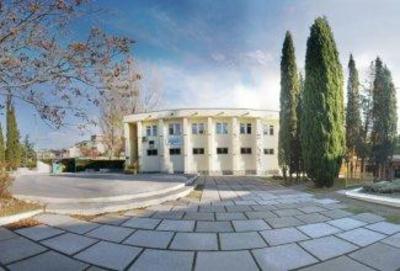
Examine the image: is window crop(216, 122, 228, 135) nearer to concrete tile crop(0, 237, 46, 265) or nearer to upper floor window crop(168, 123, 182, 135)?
upper floor window crop(168, 123, 182, 135)

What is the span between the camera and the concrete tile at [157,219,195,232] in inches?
241

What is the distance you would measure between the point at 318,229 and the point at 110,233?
13.9ft

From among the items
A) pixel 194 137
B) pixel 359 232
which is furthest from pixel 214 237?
pixel 194 137

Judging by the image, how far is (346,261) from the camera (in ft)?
14.3

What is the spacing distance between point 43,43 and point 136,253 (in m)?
5.79

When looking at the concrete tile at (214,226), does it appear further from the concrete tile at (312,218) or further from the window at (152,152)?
the window at (152,152)

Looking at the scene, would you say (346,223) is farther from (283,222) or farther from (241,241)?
(241,241)

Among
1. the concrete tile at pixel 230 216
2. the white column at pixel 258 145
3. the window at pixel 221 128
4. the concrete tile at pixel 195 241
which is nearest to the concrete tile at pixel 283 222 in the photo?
the concrete tile at pixel 230 216

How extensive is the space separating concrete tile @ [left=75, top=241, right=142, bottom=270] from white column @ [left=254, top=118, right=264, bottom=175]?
25.2 meters

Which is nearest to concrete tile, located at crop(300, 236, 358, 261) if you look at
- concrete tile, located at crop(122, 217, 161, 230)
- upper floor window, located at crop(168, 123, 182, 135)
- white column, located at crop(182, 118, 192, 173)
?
concrete tile, located at crop(122, 217, 161, 230)

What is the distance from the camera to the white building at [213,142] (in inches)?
1144

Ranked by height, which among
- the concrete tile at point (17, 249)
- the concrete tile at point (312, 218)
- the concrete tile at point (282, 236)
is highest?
the concrete tile at point (17, 249)

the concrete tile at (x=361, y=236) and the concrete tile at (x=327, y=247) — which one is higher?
the concrete tile at (x=327, y=247)

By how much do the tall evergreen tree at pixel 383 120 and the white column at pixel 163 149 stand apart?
18959 mm
